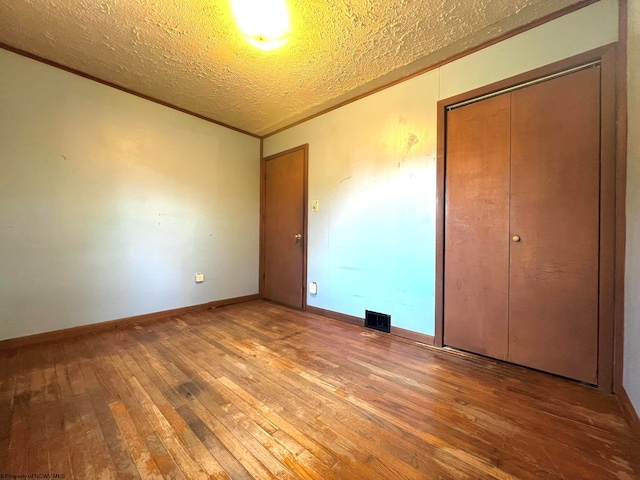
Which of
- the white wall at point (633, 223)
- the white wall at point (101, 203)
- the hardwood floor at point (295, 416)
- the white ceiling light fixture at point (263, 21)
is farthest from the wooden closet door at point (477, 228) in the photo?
the white wall at point (101, 203)

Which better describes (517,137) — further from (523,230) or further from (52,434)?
(52,434)

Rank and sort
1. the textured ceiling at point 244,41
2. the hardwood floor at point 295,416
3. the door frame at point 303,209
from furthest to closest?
the door frame at point 303,209, the textured ceiling at point 244,41, the hardwood floor at point 295,416

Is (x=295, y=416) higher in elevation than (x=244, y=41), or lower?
lower

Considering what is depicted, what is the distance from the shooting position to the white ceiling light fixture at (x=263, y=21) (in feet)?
5.37

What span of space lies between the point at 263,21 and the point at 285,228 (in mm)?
2270

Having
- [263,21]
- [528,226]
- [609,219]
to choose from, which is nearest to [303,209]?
[263,21]

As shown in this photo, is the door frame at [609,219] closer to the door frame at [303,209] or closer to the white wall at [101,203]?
the door frame at [303,209]

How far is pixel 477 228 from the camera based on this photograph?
1.99 meters

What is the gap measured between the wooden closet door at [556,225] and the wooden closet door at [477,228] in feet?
0.22

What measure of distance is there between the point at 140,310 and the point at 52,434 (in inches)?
69.0

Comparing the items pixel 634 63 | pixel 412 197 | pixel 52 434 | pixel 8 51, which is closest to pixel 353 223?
pixel 412 197

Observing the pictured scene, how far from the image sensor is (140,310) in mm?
2773

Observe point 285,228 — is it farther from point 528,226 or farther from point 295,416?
point 528,226

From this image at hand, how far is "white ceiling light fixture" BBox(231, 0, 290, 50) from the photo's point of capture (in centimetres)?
164
